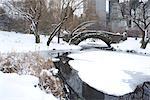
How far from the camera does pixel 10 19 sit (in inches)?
2157

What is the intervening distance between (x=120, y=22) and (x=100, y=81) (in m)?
62.4

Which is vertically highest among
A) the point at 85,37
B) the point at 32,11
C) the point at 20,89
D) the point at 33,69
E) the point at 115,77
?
the point at 32,11

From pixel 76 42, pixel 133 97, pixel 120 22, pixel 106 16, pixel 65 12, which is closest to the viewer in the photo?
pixel 133 97

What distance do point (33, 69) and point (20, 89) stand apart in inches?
132

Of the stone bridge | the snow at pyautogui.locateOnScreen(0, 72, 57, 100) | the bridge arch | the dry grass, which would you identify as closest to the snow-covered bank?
the dry grass

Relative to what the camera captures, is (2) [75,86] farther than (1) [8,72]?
Yes

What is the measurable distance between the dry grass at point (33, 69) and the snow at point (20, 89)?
1.48 ft

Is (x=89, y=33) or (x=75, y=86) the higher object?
(x=89, y=33)

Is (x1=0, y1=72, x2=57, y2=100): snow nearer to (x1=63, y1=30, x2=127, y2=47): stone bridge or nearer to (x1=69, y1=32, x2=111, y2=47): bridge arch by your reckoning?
(x1=63, y1=30, x2=127, y2=47): stone bridge

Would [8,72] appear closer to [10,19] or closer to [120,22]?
[10,19]

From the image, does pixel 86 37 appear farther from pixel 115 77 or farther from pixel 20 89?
pixel 20 89

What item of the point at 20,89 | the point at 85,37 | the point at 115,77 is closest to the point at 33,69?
the point at 20,89

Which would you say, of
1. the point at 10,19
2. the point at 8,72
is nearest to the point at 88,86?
the point at 8,72

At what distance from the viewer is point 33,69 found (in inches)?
562
